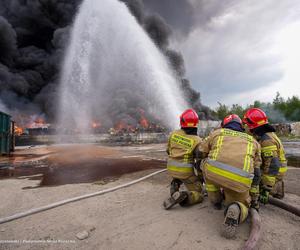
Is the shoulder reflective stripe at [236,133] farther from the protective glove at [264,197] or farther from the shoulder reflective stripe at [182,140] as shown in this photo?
the protective glove at [264,197]

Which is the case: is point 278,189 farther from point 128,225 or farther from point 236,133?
point 128,225

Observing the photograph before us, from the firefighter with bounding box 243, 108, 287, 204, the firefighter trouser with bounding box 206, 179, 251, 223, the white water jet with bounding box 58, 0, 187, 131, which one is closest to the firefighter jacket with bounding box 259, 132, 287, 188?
the firefighter with bounding box 243, 108, 287, 204

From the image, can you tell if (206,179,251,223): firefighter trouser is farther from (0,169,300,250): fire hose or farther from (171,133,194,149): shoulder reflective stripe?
(171,133,194,149): shoulder reflective stripe

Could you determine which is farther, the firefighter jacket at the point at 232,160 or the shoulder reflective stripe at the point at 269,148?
the shoulder reflective stripe at the point at 269,148

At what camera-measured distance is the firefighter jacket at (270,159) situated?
289 cm

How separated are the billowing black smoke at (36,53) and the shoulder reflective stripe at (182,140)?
28.8 m

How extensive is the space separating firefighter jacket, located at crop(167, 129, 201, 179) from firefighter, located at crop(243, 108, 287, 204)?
852mm

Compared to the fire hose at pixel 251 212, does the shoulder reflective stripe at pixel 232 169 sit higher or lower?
higher

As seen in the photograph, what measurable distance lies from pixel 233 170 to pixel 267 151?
93cm

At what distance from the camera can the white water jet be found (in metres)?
21.2

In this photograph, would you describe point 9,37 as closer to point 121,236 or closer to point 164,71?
point 164,71

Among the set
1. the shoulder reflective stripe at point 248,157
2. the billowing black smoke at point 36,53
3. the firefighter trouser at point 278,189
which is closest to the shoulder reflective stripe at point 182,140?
the shoulder reflective stripe at point 248,157

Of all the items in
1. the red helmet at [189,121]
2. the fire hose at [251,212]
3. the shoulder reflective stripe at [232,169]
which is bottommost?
the fire hose at [251,212]

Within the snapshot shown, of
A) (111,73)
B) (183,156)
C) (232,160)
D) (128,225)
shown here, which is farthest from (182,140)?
(111,73)
